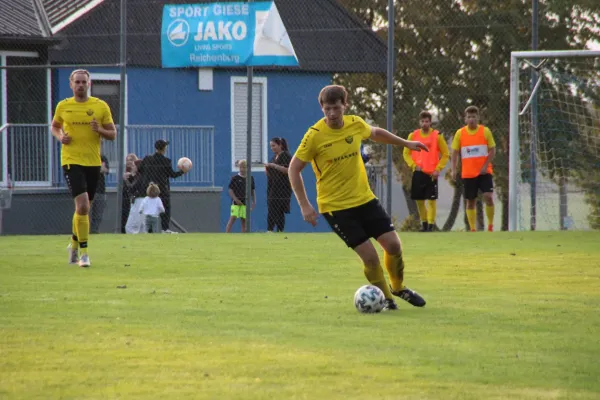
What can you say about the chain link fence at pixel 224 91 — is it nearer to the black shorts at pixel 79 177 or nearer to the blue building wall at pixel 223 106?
the blue building wall at pixel 223 106

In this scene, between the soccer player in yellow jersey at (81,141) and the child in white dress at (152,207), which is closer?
the soccer player in yellow jersey at (81,141)

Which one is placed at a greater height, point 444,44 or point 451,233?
point 444,44

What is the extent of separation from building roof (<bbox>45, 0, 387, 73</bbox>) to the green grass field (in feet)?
45.3

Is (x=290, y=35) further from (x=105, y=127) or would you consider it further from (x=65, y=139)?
(x=65, y=139)

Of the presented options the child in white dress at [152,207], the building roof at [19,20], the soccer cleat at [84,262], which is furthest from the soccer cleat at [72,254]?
the building roof at [19,20]

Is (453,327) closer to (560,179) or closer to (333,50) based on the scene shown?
(560,179)

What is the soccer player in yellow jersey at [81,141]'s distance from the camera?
12.8 meters

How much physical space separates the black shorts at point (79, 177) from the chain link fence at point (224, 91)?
8670mm

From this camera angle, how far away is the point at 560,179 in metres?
22.0

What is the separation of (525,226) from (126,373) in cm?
1602

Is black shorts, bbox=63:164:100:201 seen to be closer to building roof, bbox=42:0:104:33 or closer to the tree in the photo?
building roof, bbox=42:0:104:33

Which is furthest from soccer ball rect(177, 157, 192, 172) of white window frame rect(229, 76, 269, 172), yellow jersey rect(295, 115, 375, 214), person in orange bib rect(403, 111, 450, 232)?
yellow jersey rect(295, 115, 375, 214)

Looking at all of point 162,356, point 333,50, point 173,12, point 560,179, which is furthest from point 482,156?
point 162,356

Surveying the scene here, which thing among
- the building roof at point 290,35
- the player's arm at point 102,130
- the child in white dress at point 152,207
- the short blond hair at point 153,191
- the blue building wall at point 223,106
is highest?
the building roof at point 290,35
